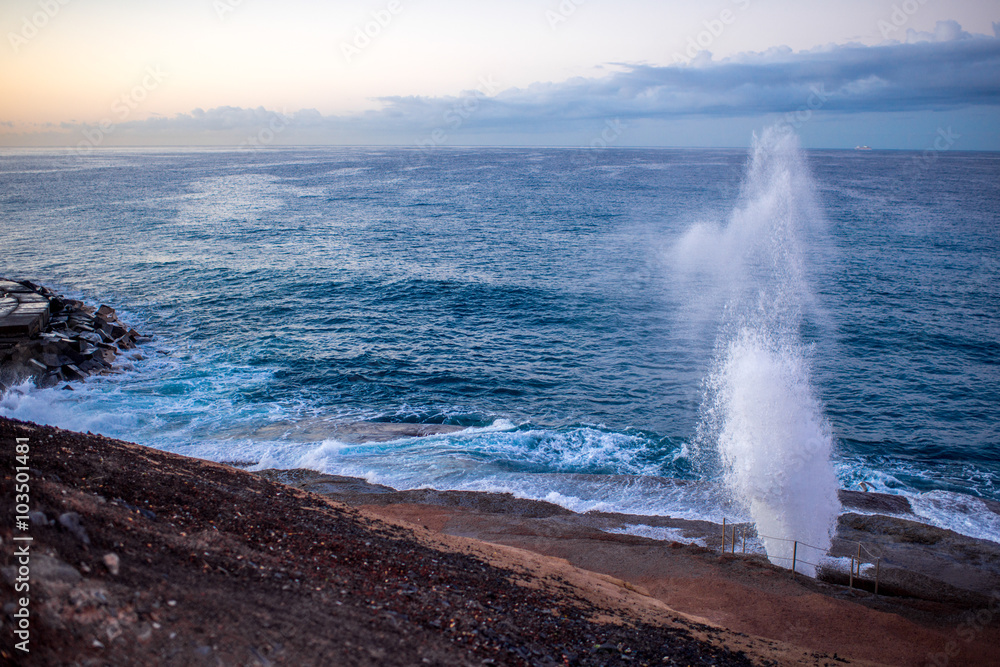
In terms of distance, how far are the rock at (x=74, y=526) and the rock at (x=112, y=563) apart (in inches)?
23.6

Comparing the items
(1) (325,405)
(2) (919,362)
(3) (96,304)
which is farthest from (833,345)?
(3) (96,304)

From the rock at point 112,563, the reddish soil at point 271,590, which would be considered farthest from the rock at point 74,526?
the rock at point 112,563

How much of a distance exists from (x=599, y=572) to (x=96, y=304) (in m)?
38.3

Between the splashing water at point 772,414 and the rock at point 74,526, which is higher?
the rock at point 74,526

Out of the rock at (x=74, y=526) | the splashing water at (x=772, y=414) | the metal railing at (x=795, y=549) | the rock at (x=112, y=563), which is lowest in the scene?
the metal railing at (x=795, y=549)

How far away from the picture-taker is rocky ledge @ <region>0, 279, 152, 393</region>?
26008mm

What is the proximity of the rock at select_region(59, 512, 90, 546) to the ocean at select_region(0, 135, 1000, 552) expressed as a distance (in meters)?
12.0

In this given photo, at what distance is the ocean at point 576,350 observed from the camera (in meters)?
21.3

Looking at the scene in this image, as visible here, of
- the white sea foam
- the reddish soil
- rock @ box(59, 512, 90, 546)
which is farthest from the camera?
the white sea foam

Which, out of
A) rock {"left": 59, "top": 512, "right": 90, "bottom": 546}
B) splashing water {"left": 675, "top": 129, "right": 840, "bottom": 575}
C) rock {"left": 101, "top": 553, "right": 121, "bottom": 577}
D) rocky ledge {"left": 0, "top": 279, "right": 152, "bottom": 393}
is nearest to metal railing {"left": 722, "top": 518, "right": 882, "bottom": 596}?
splashing water {"left": 675, "top": 129, "right": 840, "bottom": 575}

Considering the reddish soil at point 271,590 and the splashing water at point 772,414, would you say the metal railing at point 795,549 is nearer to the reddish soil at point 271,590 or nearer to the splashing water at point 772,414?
the splashing water at point 772,414

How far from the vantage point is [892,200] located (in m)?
92.3

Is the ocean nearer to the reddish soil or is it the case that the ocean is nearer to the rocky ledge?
the rocky ledge

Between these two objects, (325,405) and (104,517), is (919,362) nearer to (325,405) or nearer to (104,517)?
(325,405)
